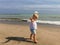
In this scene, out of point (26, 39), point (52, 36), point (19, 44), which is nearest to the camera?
point (19, 44)

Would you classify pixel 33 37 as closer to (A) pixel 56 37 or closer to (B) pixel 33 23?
(B) pixel 33 23

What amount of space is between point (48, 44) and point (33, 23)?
47.9 inches

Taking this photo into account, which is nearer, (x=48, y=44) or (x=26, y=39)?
(x=48, y=44)

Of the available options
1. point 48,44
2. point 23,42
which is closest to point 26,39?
point 23,42

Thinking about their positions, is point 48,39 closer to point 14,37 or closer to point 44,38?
point 44,38

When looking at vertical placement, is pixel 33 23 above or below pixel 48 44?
above

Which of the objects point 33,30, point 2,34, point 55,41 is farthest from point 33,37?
point 2,34

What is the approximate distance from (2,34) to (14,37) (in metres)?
1.04

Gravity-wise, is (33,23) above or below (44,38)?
above

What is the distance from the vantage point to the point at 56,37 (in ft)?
38.9

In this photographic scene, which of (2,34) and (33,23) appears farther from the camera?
(2,34)

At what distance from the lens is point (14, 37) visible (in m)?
11.7

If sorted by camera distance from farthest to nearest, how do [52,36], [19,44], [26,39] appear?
[52,36] → [26,39] → [19,44]

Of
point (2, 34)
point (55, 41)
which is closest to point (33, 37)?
point (55, 41)
